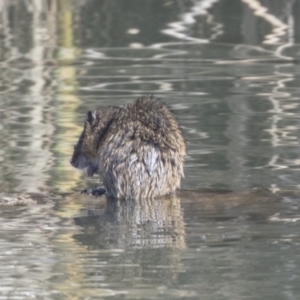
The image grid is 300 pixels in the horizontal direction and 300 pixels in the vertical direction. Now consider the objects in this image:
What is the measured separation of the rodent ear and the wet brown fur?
12.3 inches

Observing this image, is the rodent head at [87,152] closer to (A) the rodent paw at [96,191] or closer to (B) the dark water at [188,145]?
(B) the dark water at [188,145]

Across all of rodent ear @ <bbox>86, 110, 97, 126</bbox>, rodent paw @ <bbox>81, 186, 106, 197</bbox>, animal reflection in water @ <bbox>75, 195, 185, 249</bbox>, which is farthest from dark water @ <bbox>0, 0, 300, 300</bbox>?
rodent ear @ <bbox>86, 110, 97, 126</bbox>

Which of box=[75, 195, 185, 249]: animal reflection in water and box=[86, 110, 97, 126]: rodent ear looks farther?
box=[86, 110, 97, 126]: rodent ear

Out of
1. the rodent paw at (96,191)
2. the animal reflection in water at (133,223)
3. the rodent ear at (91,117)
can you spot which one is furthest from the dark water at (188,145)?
the rodent ear at (91,117)

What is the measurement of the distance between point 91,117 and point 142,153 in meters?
0.87

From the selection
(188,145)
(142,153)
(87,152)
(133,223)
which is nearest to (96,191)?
(87,152)

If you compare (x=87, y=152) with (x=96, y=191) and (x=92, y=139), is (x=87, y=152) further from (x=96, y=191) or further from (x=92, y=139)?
(x=96, y=191)

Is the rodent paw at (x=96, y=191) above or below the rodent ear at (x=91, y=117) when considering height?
below

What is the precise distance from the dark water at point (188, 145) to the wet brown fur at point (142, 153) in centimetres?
16

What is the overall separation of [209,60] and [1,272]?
11.1m

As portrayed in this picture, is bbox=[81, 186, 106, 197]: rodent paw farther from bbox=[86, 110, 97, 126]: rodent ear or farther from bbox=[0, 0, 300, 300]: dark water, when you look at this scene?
bbox=[86, 110, 97, 126]: rodent ear

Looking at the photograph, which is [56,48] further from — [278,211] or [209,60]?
[278,211]

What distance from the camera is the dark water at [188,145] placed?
21.5 ft

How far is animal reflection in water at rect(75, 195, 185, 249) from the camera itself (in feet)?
24.3
